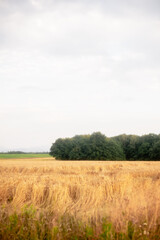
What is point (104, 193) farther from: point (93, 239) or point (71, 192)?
point (93, 239)

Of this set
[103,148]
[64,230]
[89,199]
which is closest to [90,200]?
[89,199]

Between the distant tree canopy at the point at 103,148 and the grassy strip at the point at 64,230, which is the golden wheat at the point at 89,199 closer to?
the grassy strip at the point at 64,230

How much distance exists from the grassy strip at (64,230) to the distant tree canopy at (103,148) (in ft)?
190

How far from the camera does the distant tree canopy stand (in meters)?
62.7

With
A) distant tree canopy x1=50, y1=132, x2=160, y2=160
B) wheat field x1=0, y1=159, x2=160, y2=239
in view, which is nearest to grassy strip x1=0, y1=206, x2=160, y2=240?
wheat field x1=0, y1=159, x2=160, y2=239

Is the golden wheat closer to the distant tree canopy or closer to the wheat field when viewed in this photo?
the wheat field

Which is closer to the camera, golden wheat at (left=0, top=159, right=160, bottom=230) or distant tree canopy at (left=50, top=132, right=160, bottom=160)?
golden wheat at (left=0, top=159, right=160, bottom=230)

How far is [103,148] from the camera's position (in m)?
63.5

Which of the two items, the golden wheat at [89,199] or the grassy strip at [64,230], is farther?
the golden wheat at [89,199]

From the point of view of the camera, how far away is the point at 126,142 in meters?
73.8

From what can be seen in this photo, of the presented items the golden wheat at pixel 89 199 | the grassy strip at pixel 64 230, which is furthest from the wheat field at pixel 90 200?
the grassy strip at pixel 64 230

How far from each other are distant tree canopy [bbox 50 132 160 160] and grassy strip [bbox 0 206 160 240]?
190ft

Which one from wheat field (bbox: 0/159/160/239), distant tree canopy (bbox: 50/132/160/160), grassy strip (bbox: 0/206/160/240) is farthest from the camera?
distant tree canopy (bbox: 50/132/160/160)

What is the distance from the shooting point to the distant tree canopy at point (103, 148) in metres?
62.7
